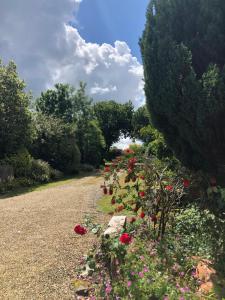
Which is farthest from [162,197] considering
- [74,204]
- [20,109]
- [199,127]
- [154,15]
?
[20,109]

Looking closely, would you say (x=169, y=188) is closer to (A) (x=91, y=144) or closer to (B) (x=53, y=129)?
(B) (x=53, y=129)

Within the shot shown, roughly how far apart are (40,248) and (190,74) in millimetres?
3676

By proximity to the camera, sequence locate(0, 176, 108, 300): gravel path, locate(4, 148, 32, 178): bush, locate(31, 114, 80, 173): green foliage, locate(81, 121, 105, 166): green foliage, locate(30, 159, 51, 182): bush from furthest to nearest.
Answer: locate(81, 121, 105, 166): green foliage < locate(31, 114, 80, 173): green foliage < locate(30, 159, 51, 182): bush < locate(4, 148, 32, 178): bush < locate(0, 176, 108, 300): gravel path

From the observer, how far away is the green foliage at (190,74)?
504 cm

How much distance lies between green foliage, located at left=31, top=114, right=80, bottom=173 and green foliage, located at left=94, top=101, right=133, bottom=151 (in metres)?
14.1

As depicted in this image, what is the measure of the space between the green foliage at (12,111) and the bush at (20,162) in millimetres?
499

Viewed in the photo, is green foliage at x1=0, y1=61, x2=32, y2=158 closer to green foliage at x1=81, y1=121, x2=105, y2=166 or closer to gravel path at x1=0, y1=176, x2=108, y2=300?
gravel path at x1=0, y1=176, x2=108, y2=300

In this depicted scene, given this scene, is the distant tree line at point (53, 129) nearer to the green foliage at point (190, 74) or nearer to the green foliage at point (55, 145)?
the green foliage at point (55, 145)

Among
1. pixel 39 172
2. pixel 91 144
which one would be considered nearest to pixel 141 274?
pixel 39 172

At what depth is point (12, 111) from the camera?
16.5m

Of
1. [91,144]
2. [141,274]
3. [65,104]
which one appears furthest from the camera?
[65,104]

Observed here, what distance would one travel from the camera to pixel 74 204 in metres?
10.1

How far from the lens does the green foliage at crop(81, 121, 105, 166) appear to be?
94.3ft

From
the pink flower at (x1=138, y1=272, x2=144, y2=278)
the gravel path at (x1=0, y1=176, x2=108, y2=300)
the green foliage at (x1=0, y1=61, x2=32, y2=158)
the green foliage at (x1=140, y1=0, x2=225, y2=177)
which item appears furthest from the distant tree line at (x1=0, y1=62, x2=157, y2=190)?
the pink flower at (x1=138, y1=272, x2=144, y2=278)
